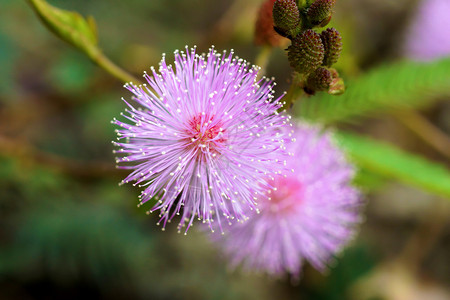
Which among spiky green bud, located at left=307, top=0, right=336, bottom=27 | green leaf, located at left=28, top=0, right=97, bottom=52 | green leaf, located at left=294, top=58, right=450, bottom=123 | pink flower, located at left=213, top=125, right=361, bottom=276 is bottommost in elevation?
pink flower, located at left=213, top=125, right=361, bottom=276

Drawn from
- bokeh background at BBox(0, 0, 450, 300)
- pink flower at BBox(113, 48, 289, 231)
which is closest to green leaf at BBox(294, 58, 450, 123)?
bokeh background at BBox(0, 0, 450, 300)

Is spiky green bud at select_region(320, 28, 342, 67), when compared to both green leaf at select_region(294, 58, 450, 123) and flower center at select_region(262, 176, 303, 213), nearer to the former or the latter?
flower center at select_region(262, 176, 303, 213)

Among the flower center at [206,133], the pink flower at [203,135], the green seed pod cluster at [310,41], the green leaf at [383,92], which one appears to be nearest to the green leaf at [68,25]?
the pink flower at [203,135]

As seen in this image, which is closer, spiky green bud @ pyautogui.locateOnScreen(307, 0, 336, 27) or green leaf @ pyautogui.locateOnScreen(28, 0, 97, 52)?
spiky green bud @ pyautogui.locateOnScreen(307, 0, 336, 27)

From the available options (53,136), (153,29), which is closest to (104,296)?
(53,136)

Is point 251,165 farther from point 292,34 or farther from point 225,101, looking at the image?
point 292,34

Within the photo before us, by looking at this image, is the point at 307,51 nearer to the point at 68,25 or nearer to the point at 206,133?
the point at 206,133

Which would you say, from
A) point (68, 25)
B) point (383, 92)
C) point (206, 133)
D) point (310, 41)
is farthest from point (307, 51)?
point (383, 92)
